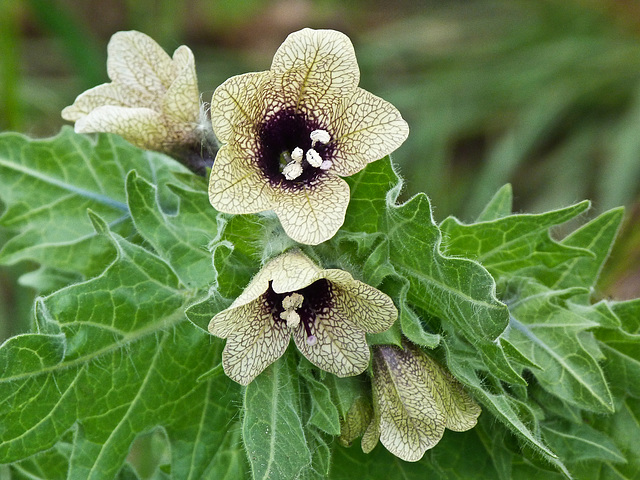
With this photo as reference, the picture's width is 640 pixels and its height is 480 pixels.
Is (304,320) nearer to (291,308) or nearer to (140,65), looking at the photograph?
(291,308)

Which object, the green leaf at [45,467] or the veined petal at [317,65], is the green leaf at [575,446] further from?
the green leaf at [45,467]

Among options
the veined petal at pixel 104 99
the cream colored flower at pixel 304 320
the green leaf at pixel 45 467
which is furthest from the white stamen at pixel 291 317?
the green leaf at pixel 45 467

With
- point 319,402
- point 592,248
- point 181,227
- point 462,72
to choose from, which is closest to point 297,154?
point 181,227

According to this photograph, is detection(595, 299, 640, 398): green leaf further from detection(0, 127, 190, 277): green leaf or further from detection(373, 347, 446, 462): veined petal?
detection(0, 127, 190, 277): green leaf

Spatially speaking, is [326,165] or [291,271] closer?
[291,271]

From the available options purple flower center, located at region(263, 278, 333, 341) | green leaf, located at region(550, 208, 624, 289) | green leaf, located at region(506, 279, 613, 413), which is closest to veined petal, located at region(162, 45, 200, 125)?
purple flower center, located at region(263, 278, 333, 341)

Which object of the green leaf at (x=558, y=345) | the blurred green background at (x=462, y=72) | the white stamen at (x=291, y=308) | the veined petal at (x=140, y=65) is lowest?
the blurred green background at (x=462, y=72)
